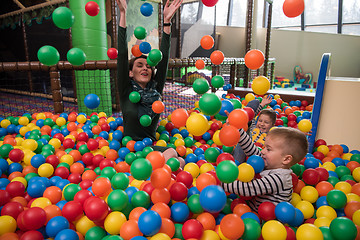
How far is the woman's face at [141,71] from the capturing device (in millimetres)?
1938

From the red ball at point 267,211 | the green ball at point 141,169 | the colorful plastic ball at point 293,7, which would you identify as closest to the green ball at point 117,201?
the green ball at point 141,169

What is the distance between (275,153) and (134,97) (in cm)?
107

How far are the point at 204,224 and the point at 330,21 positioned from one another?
33.0 feet

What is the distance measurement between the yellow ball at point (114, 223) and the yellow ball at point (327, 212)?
947 mm

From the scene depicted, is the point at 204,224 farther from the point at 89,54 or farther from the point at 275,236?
the point at 89,54

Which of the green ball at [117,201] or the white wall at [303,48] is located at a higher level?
the white wall at [303,48]

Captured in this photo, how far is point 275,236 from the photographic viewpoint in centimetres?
101

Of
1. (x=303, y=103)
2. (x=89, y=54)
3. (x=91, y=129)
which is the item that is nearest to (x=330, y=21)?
(x=303, y=103)

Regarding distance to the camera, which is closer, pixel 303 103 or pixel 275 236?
pixel 275 236

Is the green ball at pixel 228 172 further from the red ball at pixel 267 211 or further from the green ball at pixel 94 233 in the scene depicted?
the green ball at pixel 94 233

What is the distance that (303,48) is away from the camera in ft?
29.8

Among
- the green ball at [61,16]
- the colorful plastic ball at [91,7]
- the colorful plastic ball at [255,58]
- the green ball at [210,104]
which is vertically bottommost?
the green ball at [210,104]

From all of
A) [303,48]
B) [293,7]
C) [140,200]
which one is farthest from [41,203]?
[303,48]

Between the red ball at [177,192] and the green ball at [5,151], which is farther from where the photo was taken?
the green ball at [5,151]
